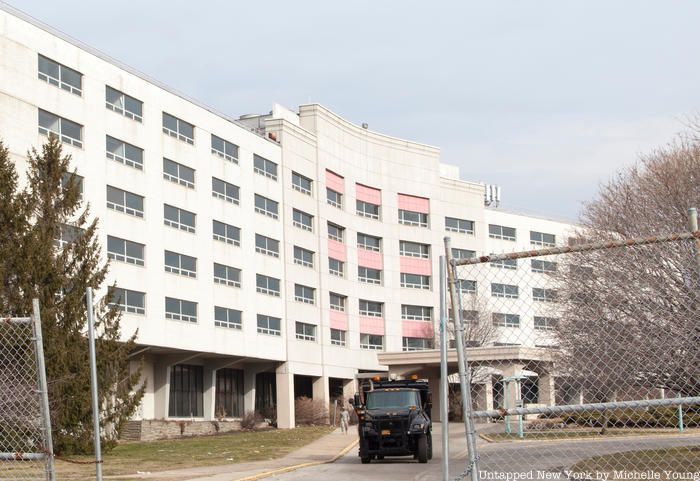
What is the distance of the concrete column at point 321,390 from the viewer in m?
65.6

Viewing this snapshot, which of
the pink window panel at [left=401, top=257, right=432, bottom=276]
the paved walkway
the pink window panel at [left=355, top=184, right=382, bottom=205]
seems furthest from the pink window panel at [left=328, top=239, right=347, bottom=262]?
the paved walkway

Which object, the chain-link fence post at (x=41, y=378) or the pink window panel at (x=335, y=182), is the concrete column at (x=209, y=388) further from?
the chain-link fence post at (x=41, y=378)

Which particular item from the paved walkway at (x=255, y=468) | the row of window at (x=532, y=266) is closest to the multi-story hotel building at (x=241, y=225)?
the paved walkway at (x=255, y=468)

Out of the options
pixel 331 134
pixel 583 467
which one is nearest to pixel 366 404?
pixel 583 467

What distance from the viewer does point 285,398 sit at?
203ft

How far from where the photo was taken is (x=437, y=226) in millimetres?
78125

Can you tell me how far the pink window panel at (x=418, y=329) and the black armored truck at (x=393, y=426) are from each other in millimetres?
45966

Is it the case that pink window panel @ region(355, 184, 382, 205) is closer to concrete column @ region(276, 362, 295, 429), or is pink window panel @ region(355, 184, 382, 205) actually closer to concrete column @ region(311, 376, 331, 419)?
concrete column @ region(311, 376, 331, 419)

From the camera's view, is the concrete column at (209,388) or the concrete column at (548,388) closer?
the concrete column at (548,388)

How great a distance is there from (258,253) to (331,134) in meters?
13.5

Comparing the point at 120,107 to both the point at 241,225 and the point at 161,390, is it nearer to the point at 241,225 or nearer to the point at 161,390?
the point at 241,225

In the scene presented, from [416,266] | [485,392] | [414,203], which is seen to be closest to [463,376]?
[485,392]

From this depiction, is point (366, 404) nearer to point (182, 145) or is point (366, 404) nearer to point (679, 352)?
point (679, 352)

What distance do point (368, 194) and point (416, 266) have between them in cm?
718
